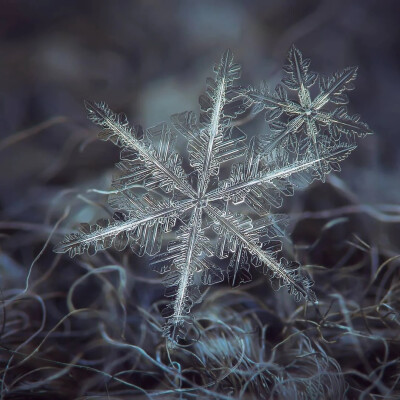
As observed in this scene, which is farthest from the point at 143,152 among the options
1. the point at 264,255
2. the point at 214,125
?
the point at 264,255

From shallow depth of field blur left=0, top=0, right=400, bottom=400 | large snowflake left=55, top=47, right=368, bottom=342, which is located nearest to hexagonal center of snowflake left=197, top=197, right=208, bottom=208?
large snowflake left=55, top=47, right=368, bottom=342

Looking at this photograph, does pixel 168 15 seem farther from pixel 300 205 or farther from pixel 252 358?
pixel 252 358

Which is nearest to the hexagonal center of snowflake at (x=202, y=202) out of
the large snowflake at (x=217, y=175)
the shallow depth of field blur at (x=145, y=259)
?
the large snowflake at (x=217, y=175)

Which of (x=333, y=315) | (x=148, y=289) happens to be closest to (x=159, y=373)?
(x=148, y=289)

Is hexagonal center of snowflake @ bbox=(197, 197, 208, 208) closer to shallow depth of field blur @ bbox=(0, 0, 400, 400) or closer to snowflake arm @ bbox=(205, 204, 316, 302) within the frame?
snowflake arm @ bbox=(205, 204, 316, 302)

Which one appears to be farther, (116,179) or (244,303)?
(244,303)

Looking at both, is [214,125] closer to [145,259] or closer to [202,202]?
[202,202]
